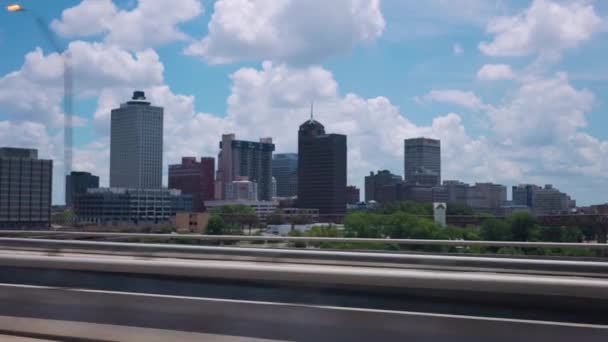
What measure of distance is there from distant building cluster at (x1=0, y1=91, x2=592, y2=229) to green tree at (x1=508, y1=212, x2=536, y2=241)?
3003 cm

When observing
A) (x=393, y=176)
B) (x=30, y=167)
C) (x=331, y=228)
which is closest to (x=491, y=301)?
(x=331, y=228)

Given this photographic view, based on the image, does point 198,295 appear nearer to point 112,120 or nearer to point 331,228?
point 331,228

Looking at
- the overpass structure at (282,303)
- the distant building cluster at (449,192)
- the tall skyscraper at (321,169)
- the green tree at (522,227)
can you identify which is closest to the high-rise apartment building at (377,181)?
the distant building cluster at (449,192)

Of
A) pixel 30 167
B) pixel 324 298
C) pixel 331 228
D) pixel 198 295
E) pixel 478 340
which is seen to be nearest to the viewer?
pixel 478 340

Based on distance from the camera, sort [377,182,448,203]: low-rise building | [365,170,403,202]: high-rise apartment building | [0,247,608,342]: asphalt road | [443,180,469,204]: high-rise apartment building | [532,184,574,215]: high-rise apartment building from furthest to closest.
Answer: [365,170,403,202]: high-rise apartment building < [377,182,448,203]: low-rise building < [443,180,469,204]: high-rise apartment building < [532,184,574,215]: high-rise apartment building < [0,247,608,342]: asphalt road

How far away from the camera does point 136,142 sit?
18275 cm

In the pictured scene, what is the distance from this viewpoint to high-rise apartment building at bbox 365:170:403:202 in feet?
576

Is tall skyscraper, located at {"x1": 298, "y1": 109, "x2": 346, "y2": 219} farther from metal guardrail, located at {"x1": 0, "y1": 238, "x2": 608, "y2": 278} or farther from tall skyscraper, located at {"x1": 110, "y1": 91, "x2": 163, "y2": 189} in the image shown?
metal guardrail, located at {"x1": 0, "y1": 238, "x2": 608, "y2": 278}

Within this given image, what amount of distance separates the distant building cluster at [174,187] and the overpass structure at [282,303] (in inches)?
1445

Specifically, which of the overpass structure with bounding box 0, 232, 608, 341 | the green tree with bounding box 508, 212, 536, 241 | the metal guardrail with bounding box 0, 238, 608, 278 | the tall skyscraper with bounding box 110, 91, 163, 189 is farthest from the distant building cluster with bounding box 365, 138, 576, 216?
the overpass structure with bounding box 0, 232, 608, 341

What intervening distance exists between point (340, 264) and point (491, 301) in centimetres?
988

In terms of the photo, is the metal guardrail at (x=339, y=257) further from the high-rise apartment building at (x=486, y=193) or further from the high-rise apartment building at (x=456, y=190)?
the high-rise apartment building at (x=456, y=190)

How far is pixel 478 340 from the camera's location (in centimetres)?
589

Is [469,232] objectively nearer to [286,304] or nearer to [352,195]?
[286,304]
